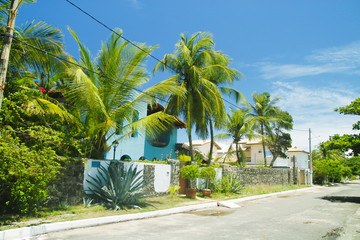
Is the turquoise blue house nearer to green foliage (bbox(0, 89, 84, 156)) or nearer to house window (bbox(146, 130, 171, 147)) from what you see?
house window (bbox(146, 130, 171, 147))

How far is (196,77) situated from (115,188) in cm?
805

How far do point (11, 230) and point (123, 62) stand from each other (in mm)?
6944

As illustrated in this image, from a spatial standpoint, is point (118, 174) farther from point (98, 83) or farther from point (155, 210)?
point (98, 83)

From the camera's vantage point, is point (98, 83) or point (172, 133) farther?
point (172, 133)

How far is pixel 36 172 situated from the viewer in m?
7.51

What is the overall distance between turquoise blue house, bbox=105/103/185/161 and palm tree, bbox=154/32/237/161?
71.3 inches

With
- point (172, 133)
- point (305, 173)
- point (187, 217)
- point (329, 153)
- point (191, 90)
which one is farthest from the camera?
point (329, 153)

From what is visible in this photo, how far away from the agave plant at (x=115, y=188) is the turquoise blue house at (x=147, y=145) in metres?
4.17

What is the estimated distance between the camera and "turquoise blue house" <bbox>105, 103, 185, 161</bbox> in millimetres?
15989

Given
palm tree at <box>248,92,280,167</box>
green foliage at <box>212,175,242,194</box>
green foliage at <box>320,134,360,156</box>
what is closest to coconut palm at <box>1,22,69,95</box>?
green foliage at <box>212,175,242,194</box>

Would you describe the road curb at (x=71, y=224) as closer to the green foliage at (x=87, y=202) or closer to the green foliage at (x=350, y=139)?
the green foliage at (x=87, y=202)

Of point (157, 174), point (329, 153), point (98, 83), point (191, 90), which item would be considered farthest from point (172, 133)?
point (329, 153)

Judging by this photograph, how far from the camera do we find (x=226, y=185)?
17.4 metres

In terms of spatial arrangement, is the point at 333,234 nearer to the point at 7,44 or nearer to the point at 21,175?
the point at 21,175
